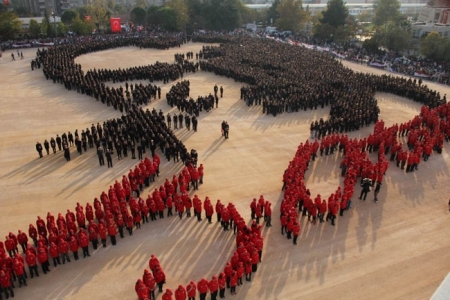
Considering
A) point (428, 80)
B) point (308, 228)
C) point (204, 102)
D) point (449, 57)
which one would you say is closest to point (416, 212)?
point (308, 228)

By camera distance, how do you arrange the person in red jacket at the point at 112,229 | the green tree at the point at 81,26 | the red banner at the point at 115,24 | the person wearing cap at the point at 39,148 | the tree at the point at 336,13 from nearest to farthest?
the person in red jacket at the point at 112,229 < the person wearing cap at the point at 39,148 < the red banner at the point at 115,24 < the tree at the point at 336,13 < the green tree at the point at 81,26

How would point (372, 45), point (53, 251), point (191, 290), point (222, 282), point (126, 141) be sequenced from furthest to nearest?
1. point (372, 45)
2. point (126, 141)
3. point (53, 251)
4. point (222, 282)
5. point (191, 290)

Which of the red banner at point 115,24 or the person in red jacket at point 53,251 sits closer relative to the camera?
the person in red jacket at point 53,251

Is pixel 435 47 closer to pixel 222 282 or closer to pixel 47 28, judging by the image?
pixel 222 282

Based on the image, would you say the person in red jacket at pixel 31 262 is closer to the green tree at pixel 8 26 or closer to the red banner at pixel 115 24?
the green tree at pixel 8 26

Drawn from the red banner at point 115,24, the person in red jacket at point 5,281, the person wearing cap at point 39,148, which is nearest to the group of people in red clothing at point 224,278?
the person in red jacket at point 5,281

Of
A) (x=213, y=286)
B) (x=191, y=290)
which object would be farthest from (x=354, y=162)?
(x=191, y=290)

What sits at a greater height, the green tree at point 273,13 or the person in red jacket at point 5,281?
the green tree at point 273,13
